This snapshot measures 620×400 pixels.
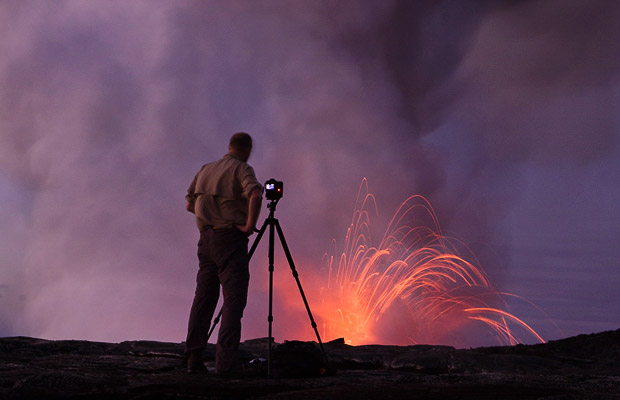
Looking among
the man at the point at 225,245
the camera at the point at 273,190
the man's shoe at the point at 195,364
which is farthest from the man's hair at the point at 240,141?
the man's shoe at the point at 195,364

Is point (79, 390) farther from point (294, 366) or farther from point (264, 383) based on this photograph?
point (294, 366)

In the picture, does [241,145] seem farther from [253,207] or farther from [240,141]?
[253,207]

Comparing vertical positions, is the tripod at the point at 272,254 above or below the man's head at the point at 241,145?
below

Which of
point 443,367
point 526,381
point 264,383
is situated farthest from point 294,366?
point 443,367

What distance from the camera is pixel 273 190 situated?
6461mm

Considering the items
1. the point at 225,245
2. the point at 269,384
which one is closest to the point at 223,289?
→ the point at 225,245

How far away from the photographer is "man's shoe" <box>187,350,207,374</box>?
6.18 meters

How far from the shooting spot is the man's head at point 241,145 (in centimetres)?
656

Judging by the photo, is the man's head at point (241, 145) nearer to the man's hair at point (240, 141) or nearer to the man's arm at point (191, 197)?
the man's hair at point (240, 141)

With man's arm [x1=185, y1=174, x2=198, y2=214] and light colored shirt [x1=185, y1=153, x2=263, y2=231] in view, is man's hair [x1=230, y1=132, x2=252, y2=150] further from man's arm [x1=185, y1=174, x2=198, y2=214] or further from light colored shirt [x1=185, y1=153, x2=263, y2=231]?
man's arm [x1=185, y1=174, x2=198, y2=214]

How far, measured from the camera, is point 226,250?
20.2ft

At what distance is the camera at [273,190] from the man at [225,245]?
0.99 feet

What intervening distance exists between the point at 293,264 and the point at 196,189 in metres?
1.57

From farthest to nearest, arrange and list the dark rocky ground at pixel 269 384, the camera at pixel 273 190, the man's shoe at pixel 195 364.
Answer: the camera at pixel 273 190, the man's shoe at pixel 195 364, the dark rocky ground at pixel 269 384
